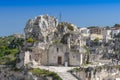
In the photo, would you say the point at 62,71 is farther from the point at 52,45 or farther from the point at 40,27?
the point at 40,27

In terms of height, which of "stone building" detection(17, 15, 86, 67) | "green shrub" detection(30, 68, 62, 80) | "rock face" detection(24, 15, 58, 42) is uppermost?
"rock face" detection(24, 15, 58, 42)

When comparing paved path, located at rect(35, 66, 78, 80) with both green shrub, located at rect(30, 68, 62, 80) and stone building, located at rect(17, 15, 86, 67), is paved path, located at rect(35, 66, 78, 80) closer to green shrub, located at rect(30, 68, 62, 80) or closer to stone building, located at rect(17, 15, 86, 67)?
green shrub, located at rect(30, 68, 62, 80)

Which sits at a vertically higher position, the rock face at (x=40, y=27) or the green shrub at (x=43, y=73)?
the rock face at (x=40, y=27)

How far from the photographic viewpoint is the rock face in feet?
184

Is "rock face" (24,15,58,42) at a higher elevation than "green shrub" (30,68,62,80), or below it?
higher

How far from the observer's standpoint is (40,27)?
186ft

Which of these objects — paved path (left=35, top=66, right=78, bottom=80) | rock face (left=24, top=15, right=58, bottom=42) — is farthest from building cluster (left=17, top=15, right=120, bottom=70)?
paved path (left=35, top=66, right=78, bottom=80)

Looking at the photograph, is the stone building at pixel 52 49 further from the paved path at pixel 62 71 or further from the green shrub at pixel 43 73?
the paved path at pixel 62 71

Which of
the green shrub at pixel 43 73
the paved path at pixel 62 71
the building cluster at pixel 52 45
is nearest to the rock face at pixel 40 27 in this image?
the building cluster at pixel 52 45

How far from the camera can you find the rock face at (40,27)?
184ft

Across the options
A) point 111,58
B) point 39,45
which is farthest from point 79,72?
point 111,58

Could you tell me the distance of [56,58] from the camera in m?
51.9

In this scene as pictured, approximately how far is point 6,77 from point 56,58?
6.17 m

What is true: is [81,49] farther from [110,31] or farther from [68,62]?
[110,31]
